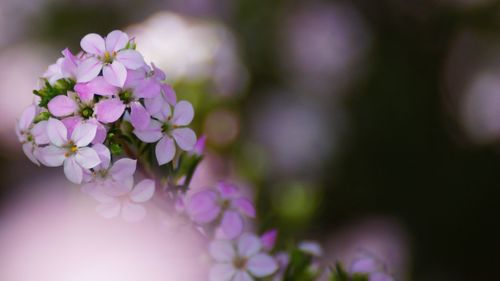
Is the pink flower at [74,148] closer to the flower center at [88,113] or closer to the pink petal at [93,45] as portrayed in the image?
the flower center at [88,113]

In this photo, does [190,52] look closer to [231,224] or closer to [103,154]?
[231,224]

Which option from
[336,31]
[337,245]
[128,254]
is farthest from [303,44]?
[128,254]

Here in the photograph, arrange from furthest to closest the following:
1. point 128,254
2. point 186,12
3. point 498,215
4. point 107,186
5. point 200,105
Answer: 1. point 186,12
2. point 498,215
3. point 200,105
4. point 128,254
5. point 107,186

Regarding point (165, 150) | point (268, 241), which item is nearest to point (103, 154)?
point (165, 150)

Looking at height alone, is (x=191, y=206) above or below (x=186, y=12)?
above

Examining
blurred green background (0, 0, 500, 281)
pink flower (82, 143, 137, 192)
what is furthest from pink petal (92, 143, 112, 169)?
blurred green background (0, 0, 500, 281)

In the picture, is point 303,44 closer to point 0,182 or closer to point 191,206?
point 0,182

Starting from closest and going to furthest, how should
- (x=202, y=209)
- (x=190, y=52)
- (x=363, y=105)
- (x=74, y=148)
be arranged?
(x=74, y=148) < (x=202, y=209) < (x=190, y=52) < (x=363, y=105)
